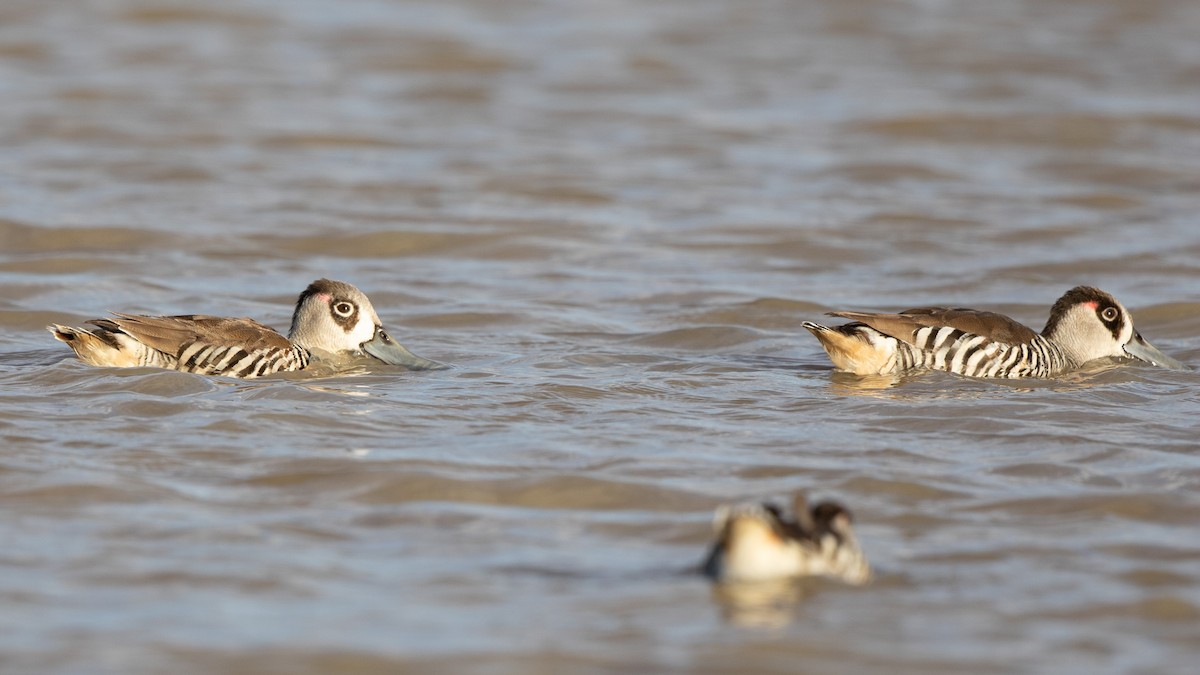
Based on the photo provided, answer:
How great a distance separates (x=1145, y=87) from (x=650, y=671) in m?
18.2

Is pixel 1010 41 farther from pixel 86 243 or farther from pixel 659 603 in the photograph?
pixel 659 603

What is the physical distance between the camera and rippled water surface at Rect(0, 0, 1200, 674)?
6.51m

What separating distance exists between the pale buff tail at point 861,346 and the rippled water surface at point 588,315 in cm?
18

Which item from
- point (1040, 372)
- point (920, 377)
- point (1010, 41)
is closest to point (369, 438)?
point (920, 377)

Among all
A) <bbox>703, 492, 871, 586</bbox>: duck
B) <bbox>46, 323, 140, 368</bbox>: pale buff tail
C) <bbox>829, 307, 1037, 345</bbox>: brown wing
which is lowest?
<bbox>703, 492, 871, 586</bbox>: duck

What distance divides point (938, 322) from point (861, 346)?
1.62 feet

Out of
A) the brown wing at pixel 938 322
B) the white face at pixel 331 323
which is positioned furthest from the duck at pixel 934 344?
the white face at pixel 331 323

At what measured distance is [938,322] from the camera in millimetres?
10859

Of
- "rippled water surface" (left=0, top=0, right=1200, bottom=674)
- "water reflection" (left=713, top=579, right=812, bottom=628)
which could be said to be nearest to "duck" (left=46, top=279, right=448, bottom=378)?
"rippled water surface" (left=0, top=0, right=1200, bottom=674)

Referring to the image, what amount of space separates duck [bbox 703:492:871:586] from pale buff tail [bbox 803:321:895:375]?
4.01m

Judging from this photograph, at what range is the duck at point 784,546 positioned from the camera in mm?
6449

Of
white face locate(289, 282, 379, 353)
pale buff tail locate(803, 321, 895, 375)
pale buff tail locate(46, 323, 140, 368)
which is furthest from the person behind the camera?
white face locate(289, 282, 379, 353)

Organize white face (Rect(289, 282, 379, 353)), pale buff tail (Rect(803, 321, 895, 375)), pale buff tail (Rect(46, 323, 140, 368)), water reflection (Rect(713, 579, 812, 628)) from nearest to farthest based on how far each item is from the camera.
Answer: water reflection (Rect(713, 579, 812, 628)), pale buff tail (Rect(46, 323, 140, 368)), pale buff tail (Rect(803, 321, 895, 375)), white face (Rect(289, 282, 379, 353))

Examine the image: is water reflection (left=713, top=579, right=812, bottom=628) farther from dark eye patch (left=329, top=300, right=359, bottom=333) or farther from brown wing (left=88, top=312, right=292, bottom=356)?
dark eye patch (left=329, top=300, right=359, bottom=333)
